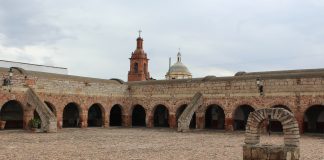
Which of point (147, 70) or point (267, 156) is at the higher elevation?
point (147, 70)

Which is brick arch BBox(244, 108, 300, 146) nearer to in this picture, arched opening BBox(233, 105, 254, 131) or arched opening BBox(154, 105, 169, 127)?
arched opening BBox(233, 105, 254, 131)

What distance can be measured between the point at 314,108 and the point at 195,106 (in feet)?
27.3

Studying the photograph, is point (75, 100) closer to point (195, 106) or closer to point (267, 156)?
point (195, 106)

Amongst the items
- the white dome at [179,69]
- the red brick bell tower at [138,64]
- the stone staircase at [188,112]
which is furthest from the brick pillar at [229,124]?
the white dome at [179,69]

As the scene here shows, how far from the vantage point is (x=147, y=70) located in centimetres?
4769

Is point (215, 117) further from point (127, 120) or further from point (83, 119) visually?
point (83, 119)

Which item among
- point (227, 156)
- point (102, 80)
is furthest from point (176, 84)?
point (227, 156)

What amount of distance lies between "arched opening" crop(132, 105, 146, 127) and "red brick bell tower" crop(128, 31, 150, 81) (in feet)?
46.0

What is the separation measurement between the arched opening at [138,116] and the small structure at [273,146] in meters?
20.7

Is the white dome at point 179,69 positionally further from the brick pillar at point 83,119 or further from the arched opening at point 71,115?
the brick pillar at point 83,119

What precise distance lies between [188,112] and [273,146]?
1346 centimetres

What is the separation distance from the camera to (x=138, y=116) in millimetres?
32094

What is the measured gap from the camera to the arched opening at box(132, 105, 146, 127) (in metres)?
31.6

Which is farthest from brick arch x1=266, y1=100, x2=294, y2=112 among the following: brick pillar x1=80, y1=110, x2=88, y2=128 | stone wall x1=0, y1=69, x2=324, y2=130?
brick pillar x1=80, y1=110, x2=88, y2=128
